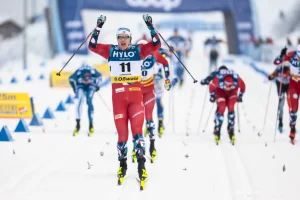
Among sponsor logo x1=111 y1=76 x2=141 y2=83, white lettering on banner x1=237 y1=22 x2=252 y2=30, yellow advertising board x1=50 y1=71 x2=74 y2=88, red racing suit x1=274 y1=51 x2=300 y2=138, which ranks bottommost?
yellow advertising board x1=50 y1=71 x2=74 y2=88

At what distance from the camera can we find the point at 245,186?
6.32 m

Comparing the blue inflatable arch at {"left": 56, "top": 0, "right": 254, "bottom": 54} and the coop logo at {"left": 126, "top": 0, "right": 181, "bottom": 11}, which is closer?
the blue inflatable arch at {"left": 56, "top": 0, "right": 254, "bottom": 54}

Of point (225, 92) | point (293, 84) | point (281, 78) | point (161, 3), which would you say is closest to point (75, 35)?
point (161, 3)

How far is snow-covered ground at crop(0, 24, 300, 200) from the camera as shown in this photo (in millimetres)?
6070

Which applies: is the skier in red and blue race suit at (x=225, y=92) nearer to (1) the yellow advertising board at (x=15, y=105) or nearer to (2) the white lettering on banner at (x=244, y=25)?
(1) the yellow advertising board at (x=15, y=105)

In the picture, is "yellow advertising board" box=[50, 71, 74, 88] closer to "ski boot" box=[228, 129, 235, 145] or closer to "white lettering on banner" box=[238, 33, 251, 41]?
"ski boot" box=[228, 129, 235, 145]

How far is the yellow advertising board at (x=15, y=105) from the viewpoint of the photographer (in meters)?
11.5

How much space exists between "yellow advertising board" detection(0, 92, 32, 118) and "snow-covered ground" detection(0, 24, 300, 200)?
320 mm

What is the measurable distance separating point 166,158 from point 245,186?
1.94 m

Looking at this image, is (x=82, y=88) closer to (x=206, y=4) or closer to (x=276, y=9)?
(x=206, y=4)

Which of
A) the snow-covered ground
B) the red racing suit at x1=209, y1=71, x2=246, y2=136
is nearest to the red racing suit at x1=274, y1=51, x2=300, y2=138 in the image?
the snow-covered ground

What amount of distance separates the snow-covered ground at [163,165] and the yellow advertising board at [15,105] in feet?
1.05

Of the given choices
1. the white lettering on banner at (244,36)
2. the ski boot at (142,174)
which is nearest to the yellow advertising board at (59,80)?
the ski boot at (142,174)

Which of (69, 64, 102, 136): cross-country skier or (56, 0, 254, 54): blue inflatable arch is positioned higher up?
(56, 0, 254, 54): blue inflatable arch
